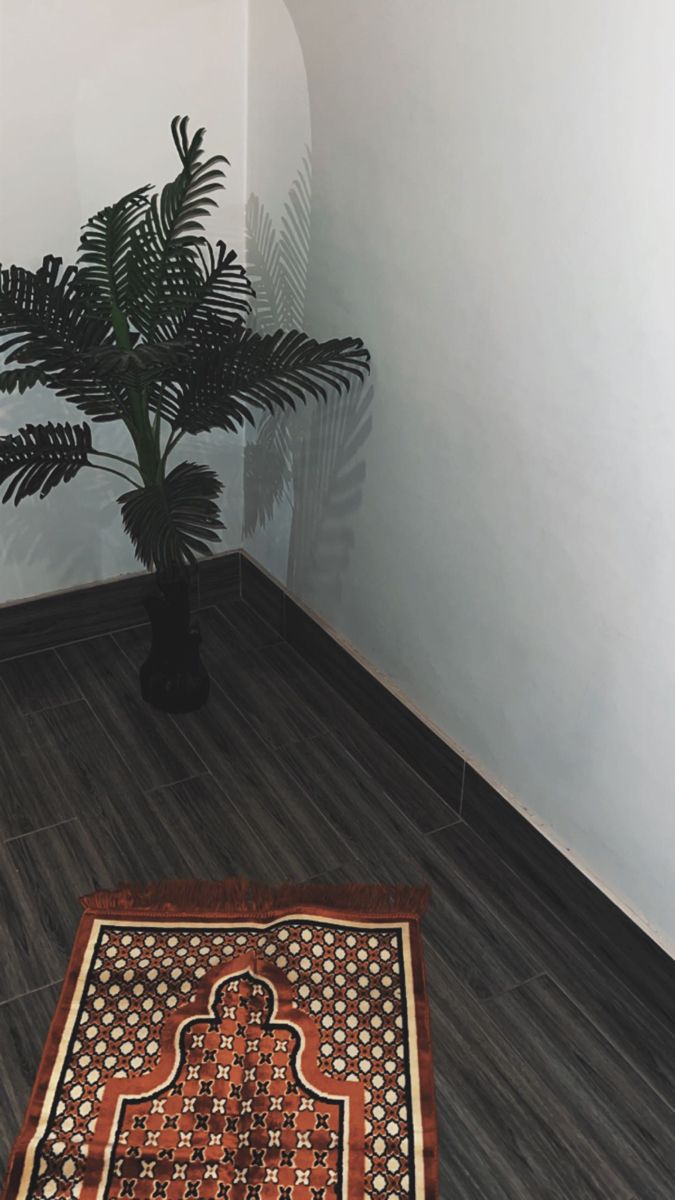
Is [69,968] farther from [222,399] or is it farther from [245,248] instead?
[245,248]

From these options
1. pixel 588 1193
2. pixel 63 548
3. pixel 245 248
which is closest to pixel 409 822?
pixel 588 1193

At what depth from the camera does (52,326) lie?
228 centimetres

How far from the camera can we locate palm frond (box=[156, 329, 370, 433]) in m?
2.40

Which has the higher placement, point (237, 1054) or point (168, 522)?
point (168, 522)

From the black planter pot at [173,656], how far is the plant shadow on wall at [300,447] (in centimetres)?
35

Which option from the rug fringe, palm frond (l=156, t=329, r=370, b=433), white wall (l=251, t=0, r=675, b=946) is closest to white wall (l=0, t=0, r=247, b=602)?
white wall (l=251, t=0, r=675, b=946)

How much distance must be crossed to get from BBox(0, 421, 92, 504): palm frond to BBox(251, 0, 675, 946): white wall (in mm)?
623

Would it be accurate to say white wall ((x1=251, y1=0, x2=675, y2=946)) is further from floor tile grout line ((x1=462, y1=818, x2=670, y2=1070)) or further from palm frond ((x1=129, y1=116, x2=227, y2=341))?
palm frond ((x1=129, y1=116, x2=227, y2=341))

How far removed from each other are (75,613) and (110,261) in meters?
1.08

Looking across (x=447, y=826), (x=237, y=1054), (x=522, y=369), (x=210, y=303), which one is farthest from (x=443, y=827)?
(x=210, y=303)

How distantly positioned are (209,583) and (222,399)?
2.93 ft

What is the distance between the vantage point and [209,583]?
10.6 ft

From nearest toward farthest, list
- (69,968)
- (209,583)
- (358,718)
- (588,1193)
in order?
(588,1193)
(69,968)
(358,718)
(209,583)

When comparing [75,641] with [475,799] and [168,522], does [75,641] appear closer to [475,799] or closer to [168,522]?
[168,522]
